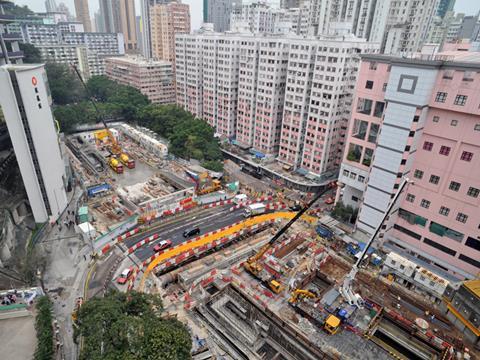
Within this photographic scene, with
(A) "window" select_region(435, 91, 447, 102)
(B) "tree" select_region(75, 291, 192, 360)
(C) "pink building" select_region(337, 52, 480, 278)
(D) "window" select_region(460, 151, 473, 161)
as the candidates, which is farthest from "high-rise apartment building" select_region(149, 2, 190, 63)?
(B) "tree" select_region(75, 291, 192, 360)

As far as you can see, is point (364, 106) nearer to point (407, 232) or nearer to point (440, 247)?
point (407, 232)

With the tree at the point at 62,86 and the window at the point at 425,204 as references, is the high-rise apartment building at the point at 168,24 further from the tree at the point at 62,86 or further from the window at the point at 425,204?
the window at the point at 425,204

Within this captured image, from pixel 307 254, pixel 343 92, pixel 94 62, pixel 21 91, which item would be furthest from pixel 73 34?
pixel 307 254

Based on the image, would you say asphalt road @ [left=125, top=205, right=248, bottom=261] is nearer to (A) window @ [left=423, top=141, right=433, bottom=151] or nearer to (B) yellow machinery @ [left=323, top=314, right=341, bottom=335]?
(B) yellow machinery @ [left=323, top=314, right=341, bottom=335]

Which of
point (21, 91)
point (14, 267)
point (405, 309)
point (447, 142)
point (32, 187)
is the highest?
point (21, 91)

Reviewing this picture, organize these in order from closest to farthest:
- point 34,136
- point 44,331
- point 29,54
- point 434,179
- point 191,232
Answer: point 44,331
point 434,179
point 34,136
point 191,232
point 29,54

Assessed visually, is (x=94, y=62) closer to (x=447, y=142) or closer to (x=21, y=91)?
(x=21, y=91)

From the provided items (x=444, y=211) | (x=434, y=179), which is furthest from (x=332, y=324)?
(x=434, y=179)
